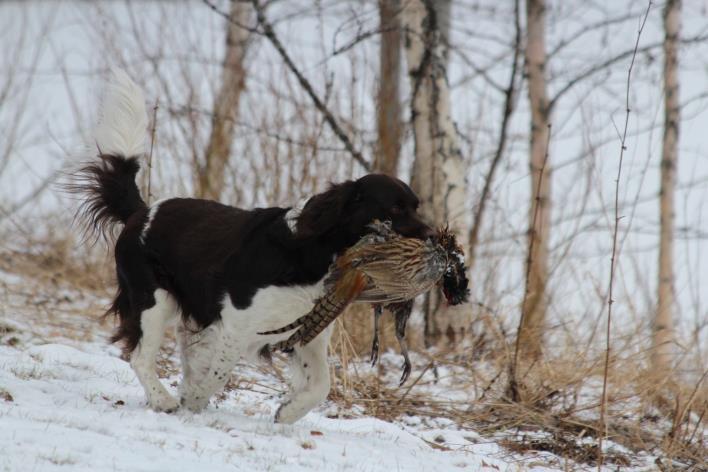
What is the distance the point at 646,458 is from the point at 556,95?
459 centimetres

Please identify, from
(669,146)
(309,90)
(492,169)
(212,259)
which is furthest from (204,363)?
(669,146)

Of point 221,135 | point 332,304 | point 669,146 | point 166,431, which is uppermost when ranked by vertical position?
point 669,146

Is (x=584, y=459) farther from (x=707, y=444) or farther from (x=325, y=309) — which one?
(x=325, y=309)

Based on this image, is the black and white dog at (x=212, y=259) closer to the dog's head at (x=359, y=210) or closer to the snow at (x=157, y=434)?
the dog's head at (x=359, y=210)

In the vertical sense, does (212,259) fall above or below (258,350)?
above

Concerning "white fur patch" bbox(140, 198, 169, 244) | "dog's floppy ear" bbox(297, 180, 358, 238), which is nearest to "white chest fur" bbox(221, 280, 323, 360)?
"dog's floppy ear" bbox(297, 180, 358, 238)

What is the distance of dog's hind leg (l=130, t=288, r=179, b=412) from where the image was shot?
13.5 feet

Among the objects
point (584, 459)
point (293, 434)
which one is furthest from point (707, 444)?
point (293, 434)

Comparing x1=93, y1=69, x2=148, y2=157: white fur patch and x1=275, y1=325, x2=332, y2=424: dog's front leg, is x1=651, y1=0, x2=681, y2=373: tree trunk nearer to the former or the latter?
x1=275, y1=325, x2=332, y2=424: dog's front leg

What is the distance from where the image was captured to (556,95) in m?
8.40

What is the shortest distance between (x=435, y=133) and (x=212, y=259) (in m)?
3.25

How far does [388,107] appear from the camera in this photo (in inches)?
281

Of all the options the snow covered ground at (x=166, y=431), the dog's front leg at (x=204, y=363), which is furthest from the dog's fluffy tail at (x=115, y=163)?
the snow covered ground at (x=166, y=431)

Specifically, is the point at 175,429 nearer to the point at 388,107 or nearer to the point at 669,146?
the point at 388,107
